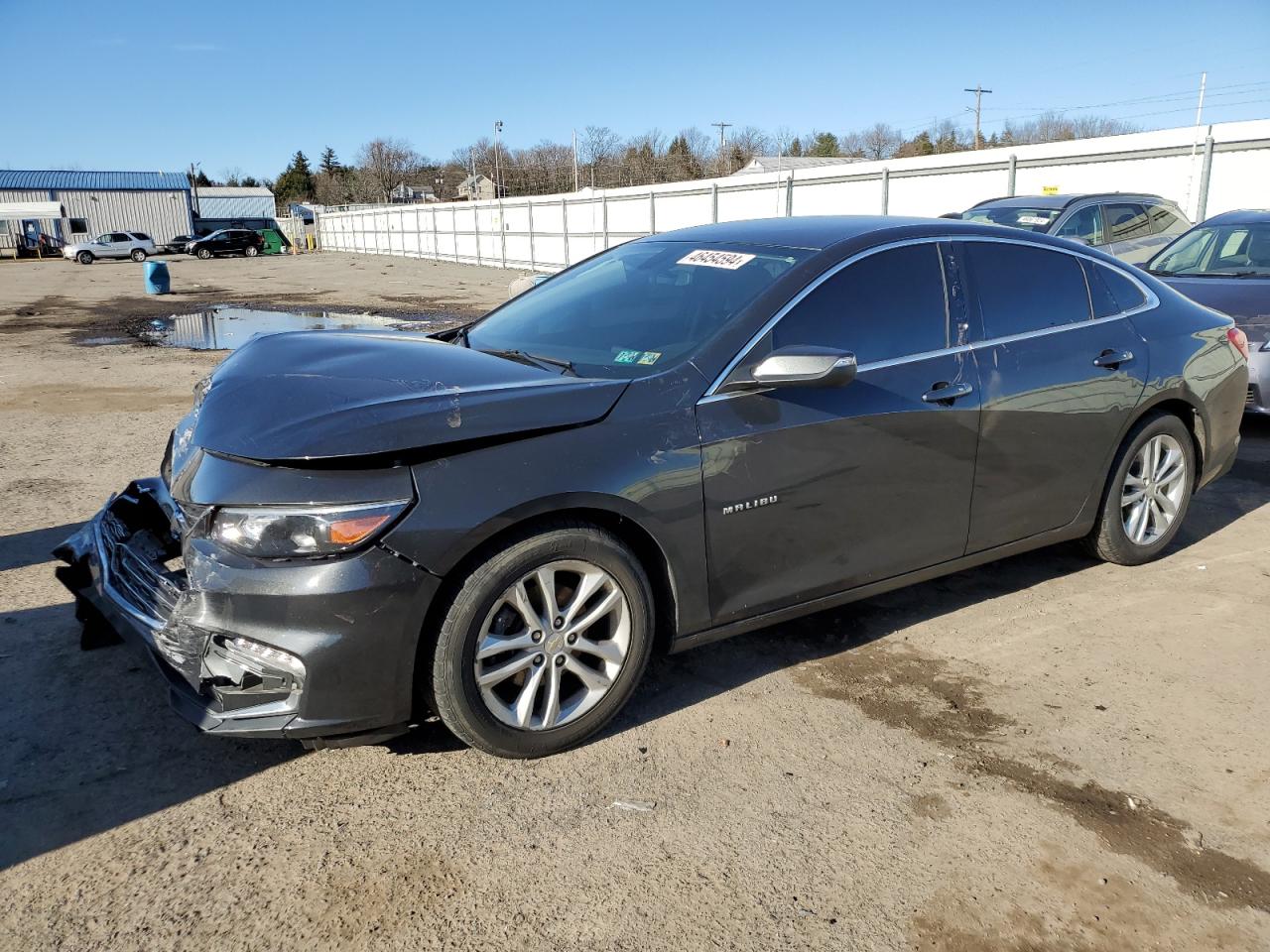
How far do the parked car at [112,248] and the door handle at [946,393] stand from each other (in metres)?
54.3

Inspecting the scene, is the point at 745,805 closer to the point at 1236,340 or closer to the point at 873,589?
the point at 873,589

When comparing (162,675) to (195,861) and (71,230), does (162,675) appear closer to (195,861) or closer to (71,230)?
(195,861)

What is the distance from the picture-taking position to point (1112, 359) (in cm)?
443

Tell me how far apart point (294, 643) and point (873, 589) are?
2.21m

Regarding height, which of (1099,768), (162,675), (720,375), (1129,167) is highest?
(1129,167)

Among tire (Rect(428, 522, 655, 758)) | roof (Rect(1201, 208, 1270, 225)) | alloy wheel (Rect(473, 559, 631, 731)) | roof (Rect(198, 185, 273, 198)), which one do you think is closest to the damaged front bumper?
tire (Rect(428, 522, 655, 758))

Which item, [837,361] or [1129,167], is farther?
[1129,167]

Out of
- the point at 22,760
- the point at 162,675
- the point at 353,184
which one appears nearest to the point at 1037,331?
the point at 162,675

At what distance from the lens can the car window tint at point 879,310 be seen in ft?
11.6

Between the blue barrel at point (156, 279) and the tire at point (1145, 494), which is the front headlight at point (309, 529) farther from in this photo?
the blue barrel at point (156, 279)

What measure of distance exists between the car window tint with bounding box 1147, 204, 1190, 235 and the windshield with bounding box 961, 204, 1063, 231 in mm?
1694

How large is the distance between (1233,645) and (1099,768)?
1.36m

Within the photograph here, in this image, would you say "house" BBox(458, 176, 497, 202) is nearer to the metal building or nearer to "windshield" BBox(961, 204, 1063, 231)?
the metal building

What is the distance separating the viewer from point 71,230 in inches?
2525
